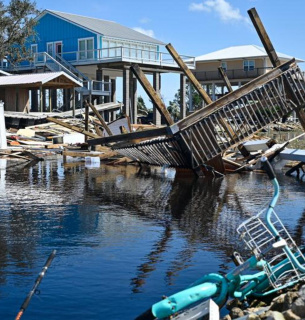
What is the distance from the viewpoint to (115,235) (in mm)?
11695

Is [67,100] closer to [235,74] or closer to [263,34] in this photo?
[235,74]

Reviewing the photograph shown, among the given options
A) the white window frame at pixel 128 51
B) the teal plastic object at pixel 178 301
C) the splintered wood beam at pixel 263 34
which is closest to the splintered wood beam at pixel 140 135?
the splintered wood beam at pixel 263 34

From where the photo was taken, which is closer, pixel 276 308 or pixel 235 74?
pixel 276 308

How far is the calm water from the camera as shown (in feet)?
26.1

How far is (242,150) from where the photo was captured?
25234 mm

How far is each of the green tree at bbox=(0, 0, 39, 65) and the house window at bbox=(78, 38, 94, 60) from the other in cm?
502

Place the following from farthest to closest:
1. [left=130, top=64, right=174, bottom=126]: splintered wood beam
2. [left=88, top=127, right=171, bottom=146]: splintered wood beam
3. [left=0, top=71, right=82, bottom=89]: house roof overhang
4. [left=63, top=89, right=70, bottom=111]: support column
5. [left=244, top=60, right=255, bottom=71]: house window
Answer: [left=244, top=60, right=255, bottom=71]: house window → [left=63, top=89, right=70, bottom=111]: support column → [left=0, top=71, right=82, bottom=89]: house roof overhang → [left=130, top=64, right=174, bottom=126]: splintered wood beam → [left=88, top=127, right=171, bottom=146]: splintered wood beam

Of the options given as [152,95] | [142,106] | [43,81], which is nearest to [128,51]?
[43,81]

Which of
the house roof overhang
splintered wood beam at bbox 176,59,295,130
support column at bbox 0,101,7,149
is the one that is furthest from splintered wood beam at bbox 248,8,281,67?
the house roof overhang

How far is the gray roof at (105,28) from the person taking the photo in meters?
60.8

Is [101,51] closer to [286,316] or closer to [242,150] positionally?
[242,150]

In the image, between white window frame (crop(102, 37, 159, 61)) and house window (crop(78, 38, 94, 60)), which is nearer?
white window frame (crop(102, 37, 159, 61))

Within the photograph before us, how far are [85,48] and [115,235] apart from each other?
5018 cm

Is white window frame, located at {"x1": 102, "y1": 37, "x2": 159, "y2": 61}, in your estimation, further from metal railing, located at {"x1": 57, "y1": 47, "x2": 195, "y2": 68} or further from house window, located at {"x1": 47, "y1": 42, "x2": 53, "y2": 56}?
house window, located at {"x1": 47, "y1": 42, "x2": 53, "y2": 56}
